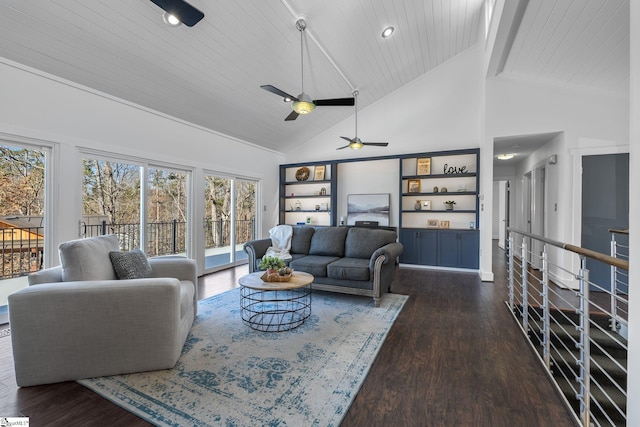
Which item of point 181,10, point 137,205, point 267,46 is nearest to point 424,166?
point 267,46

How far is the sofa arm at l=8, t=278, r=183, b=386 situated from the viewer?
1.95 m

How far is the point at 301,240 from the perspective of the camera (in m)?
4.84

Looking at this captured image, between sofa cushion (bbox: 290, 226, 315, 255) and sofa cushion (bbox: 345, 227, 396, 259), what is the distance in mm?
682

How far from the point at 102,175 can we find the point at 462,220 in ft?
20.6

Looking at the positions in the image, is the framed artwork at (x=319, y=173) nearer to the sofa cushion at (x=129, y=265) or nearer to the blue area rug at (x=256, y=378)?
the blue area rug at (x=256, y=378)

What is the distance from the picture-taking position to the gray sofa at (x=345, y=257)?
362 cm

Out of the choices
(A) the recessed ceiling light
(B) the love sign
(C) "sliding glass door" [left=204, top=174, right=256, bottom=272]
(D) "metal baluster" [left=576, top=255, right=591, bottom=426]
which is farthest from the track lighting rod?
(D) "metal baluster" [left=576, top=255, right=591, bottom=426]

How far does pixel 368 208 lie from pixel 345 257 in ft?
8.26

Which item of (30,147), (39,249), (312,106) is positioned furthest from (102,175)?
(312,106)

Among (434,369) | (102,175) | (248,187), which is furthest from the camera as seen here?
(248,187)

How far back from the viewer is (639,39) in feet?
3.95

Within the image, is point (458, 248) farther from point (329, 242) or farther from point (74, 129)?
point (74, 129)

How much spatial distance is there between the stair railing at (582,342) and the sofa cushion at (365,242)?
162 centimetres

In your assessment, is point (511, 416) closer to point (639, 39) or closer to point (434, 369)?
point (434, 369)
